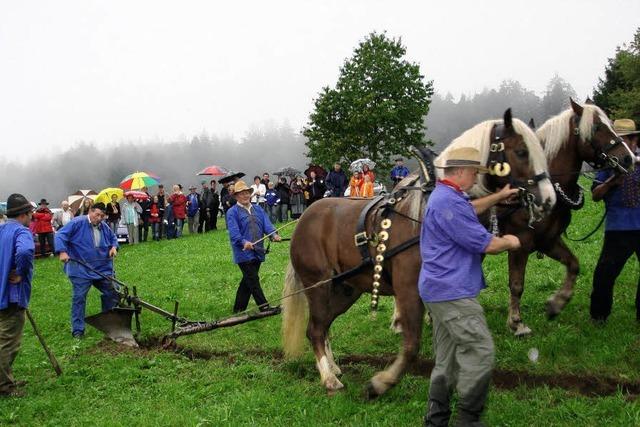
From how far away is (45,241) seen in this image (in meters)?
21.8

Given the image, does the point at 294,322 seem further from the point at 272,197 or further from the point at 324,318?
the point at 272,197

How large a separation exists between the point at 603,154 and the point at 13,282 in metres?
6.83

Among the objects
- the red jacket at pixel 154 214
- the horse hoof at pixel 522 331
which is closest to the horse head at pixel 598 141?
the horse hoof at pixel 522 331

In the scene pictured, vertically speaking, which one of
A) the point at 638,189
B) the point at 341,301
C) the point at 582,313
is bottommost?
the point at 582,313

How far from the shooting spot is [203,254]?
55.1 feet

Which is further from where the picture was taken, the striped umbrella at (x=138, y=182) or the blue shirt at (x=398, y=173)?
the striped umbrella at (x=138, y=182)

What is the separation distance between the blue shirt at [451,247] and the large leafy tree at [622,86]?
36.3 m

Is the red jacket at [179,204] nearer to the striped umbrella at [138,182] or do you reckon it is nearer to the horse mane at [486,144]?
the striped umbrella at [138,182]

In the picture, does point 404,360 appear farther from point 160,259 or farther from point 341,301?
point 160,259

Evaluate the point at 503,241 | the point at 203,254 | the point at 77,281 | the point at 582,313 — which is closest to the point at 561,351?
the point at 582,313

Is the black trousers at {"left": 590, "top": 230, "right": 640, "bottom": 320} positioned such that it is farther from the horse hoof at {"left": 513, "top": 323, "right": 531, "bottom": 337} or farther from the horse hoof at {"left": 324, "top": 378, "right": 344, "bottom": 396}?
the horse hoof at {"left": 324, "top": 378, "right": 344, "bottom": 396}

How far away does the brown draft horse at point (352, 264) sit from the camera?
4930 mm

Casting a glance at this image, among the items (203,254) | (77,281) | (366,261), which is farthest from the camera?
(203,254)

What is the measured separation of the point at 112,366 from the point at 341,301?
124 inches
